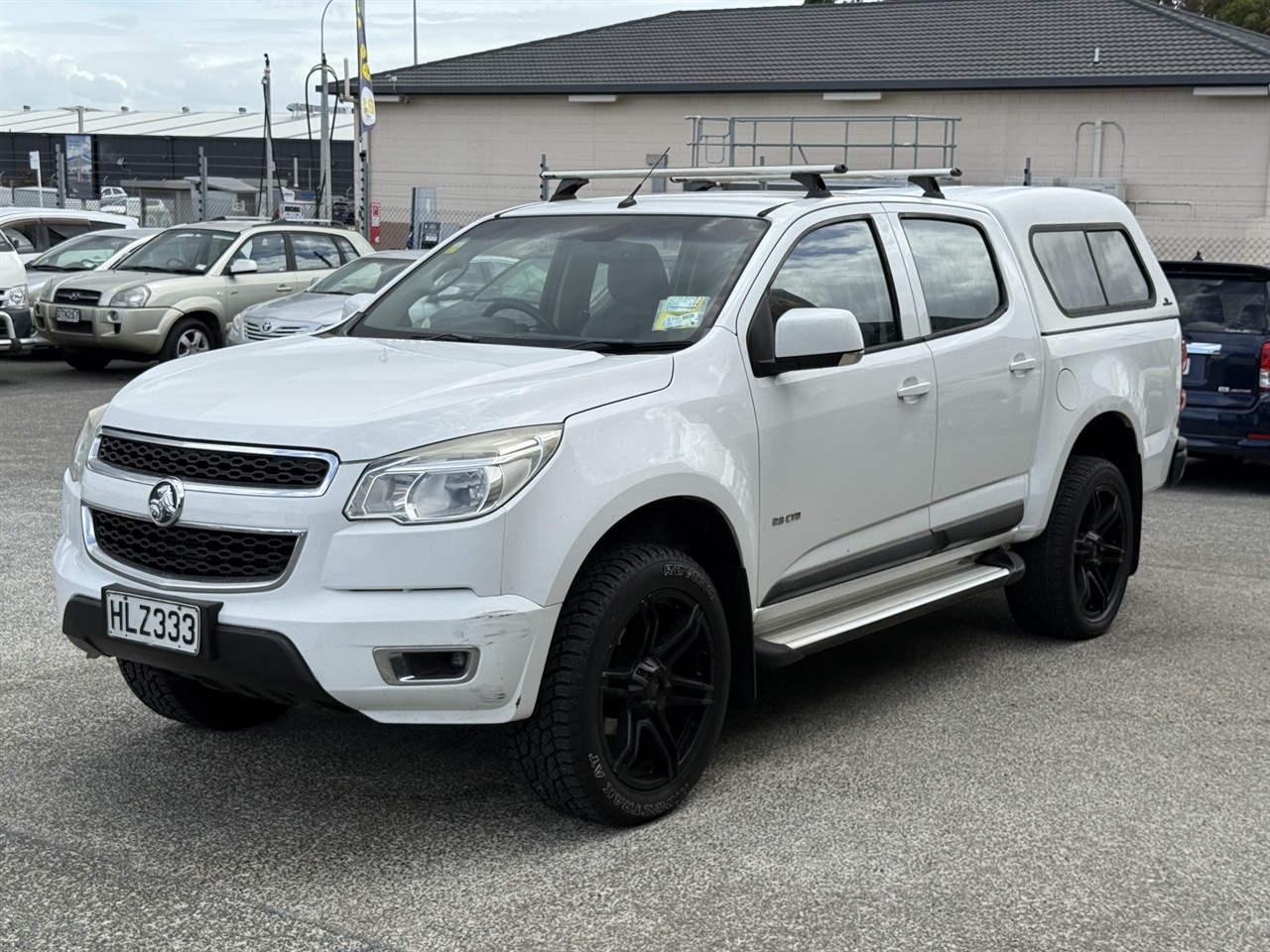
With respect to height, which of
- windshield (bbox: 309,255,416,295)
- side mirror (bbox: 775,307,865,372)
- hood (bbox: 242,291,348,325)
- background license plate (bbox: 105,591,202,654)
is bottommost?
hood (bbox: 242,291,348,325)

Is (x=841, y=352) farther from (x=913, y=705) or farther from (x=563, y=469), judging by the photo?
(x=913, y=705)

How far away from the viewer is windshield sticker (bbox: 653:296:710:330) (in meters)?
4.82

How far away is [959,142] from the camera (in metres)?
27.5

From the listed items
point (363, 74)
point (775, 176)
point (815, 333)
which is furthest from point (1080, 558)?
point (363, 74)

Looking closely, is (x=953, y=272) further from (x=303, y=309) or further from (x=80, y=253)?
(x=80, y=253)

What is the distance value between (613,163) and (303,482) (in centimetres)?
2682

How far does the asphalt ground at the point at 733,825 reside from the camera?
147 inches

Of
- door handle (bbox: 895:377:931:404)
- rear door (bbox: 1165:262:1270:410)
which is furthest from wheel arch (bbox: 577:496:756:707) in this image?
rear door (bbox: 1165:262:1270:410)

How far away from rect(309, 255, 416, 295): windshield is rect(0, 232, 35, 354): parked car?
2759 millimetres

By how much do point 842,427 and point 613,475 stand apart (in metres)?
1.16

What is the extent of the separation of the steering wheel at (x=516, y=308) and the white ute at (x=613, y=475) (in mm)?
23

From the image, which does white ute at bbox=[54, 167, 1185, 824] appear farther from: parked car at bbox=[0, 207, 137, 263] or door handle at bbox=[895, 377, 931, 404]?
parked car at bbox=[0, 207, 137, 263]

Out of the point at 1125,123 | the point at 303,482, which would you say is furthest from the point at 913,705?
the point at 1125,123

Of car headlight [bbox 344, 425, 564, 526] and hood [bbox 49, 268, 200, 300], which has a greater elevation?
car headlight [bbox 344, 425, 564, 526]
